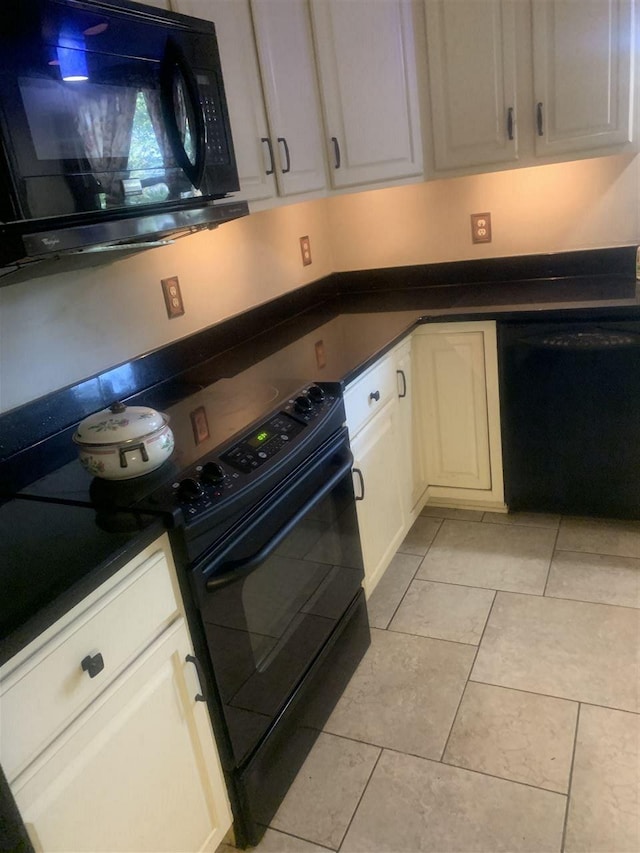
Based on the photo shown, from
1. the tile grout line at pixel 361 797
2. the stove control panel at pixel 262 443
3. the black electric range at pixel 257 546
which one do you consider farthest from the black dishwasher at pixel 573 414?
the tile grout line at pixel 361 797

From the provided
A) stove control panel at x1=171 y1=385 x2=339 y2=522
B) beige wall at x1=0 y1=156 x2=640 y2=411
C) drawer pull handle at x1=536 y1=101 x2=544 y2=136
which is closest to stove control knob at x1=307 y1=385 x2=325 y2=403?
stove control panel at x1=171 y1=385 x2=339 y2=522

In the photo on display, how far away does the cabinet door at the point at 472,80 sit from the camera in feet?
7.55

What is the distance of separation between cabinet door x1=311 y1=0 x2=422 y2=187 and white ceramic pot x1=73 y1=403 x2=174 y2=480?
5.13ft

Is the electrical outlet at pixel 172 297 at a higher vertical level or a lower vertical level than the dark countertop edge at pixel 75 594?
higher

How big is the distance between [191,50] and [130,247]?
48 cm

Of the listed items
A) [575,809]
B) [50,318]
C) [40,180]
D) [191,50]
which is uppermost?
[191,50]

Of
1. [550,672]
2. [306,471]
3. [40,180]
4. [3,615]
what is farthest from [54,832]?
[550,672]

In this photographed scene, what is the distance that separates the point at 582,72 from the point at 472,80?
1.21 feet

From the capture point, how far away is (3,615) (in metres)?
0.95

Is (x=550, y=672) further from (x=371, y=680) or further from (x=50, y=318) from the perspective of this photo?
(x=50, y=318)

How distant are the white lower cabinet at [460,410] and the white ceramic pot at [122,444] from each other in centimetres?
146

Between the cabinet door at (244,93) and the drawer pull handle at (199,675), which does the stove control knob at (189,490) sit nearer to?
the drawer pull handle at (199,675)

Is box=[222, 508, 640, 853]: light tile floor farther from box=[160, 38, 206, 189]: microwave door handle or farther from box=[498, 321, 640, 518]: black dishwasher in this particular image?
box=[160, 38, 206, 189]: microwave door handle

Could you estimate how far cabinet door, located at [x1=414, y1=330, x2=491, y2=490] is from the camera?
8.26ft
